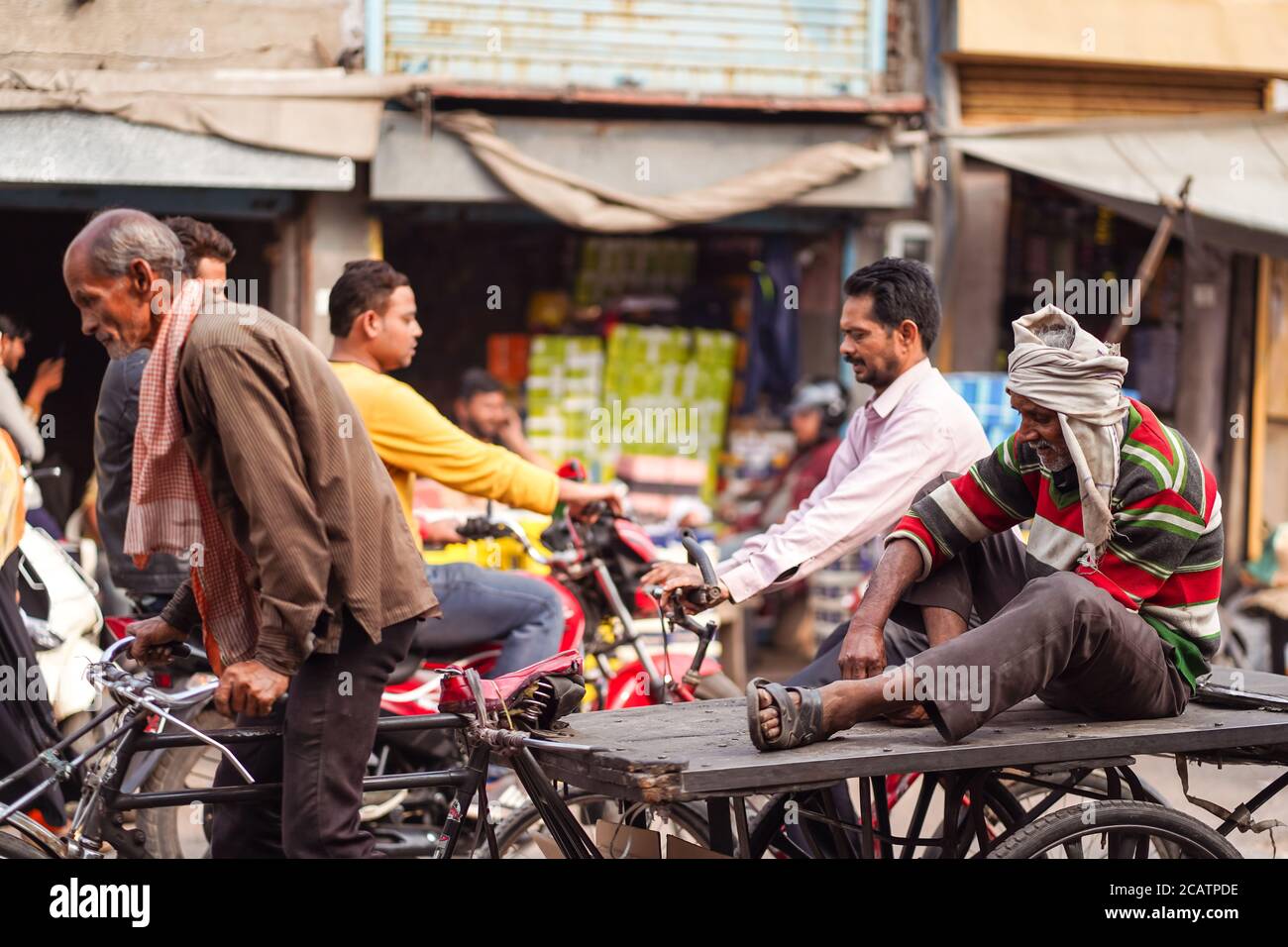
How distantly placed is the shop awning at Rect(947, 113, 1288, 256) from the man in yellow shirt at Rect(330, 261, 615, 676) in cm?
515

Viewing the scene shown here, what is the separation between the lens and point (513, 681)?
3461 millimetres

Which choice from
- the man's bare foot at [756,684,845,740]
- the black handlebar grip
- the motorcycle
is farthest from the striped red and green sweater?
the motorcycle

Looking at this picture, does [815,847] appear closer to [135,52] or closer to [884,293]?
[884,293]

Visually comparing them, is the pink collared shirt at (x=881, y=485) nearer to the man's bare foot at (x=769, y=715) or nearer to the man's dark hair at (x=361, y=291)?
the man's bare foot at (x=769, y=715)

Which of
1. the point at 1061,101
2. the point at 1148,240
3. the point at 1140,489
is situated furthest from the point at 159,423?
the point at 1148,240

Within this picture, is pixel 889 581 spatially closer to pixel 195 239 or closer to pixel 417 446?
pixel 417 446

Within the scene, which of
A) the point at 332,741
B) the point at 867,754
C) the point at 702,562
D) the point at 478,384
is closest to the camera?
the point at 867,754

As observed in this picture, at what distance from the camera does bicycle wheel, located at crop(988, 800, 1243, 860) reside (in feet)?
10.5

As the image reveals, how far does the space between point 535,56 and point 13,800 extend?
6075 millimetres

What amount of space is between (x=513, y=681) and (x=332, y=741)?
1.43 feet

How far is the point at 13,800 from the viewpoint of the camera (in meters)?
3.93

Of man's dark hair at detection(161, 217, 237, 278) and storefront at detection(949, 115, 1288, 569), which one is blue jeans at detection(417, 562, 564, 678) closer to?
man's dark hair at detection(161, 217, 237, 278)

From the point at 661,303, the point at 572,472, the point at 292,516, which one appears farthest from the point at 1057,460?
the point at 661,303

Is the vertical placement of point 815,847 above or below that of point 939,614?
below
